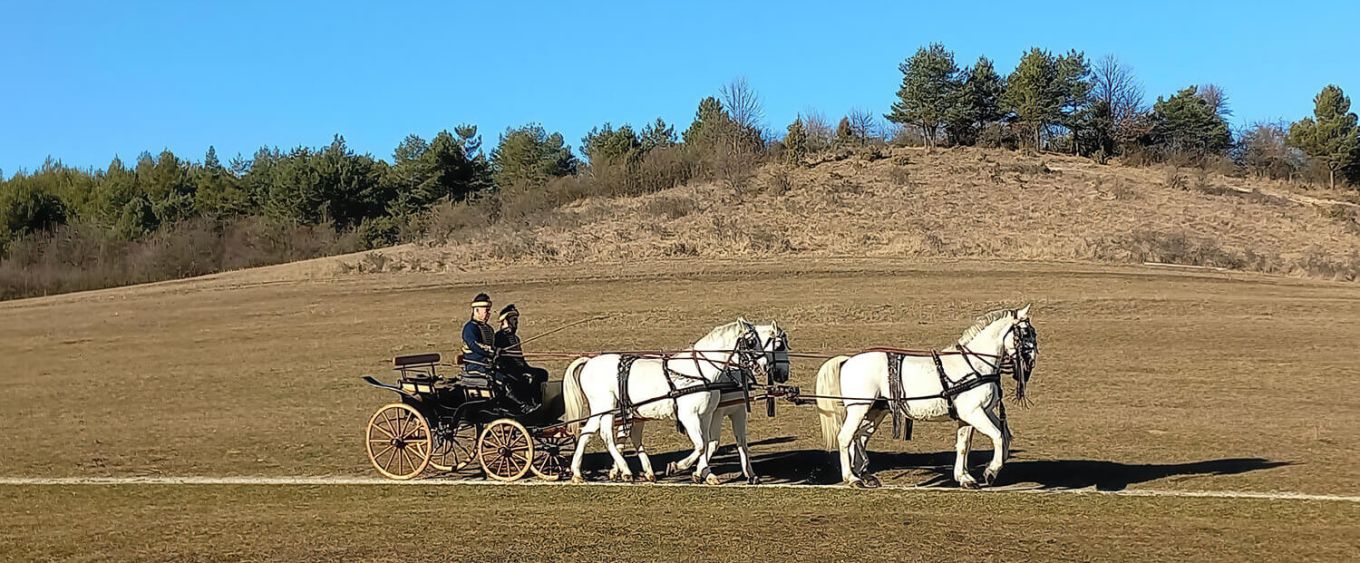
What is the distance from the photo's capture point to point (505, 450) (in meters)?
12.6

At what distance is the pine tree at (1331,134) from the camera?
66875 millimetres

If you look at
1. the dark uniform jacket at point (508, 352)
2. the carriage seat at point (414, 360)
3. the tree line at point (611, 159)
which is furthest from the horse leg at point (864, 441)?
the tree line at point (611, 159)

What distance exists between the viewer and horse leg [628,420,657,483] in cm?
1233

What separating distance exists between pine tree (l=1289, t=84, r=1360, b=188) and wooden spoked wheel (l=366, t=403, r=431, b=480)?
64.9 meters

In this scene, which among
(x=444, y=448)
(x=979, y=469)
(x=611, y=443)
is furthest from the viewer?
(x=979, y=469)

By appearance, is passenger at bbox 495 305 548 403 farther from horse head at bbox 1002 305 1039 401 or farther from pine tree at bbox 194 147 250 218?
pine tree at bbox 194 147 250 218

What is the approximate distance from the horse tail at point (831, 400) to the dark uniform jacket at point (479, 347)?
3.40 m

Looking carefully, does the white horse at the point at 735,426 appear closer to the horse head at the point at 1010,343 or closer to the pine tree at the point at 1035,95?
the horse head at the point at 1010,343

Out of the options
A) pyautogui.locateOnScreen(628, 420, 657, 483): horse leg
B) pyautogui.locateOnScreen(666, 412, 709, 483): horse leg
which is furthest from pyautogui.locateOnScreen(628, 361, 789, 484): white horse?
pyautogui.locateOnScreen(666, 412, 709, 483): horse leg

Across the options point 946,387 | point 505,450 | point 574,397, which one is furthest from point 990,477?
point 505,450

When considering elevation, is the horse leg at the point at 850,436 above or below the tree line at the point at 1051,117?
below

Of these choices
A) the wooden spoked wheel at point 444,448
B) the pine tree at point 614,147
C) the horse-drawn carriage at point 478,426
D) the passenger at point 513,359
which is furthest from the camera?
the pine tree at point 614,147

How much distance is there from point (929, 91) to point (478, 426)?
61107 mm

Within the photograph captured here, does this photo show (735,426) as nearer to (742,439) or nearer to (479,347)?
(742,439)
